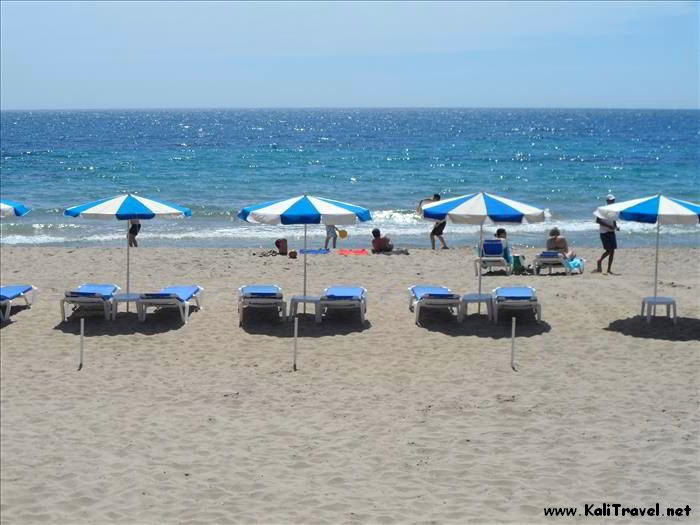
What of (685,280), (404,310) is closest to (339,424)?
(404,310)

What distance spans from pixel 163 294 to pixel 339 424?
4.42 m

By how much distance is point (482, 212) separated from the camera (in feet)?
39.0

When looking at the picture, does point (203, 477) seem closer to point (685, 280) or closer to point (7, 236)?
point (685, 280)

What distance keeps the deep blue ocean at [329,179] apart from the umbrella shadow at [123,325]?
12.4 metres

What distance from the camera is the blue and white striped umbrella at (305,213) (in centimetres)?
1170

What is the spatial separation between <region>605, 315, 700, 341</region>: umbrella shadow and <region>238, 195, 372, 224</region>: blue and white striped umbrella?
380 cm

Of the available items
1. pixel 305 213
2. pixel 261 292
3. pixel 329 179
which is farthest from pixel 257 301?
pixel 329 179

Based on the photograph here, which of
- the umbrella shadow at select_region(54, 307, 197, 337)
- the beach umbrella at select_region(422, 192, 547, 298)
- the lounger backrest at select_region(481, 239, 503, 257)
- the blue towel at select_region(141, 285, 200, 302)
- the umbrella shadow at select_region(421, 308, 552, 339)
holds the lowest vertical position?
the umbrella shadow at select_region(54, 307, 197, 337)

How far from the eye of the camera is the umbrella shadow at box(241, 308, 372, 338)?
39.5 feet

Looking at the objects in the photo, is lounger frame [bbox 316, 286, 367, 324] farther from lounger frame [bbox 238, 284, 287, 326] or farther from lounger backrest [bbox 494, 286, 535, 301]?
A: lounger backrest [bbox 494, 286, 535, 301]


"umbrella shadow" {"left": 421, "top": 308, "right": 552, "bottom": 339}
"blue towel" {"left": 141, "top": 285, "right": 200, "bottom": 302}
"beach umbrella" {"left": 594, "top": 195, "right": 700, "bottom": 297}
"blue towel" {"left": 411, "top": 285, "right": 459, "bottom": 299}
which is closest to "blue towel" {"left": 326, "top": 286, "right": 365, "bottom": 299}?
"blue towel" {"left": 411, "top": 285, "right": 459, "bottom": 299}

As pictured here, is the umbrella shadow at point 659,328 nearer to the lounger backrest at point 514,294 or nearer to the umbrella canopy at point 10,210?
the lounger backrest at point 514,294

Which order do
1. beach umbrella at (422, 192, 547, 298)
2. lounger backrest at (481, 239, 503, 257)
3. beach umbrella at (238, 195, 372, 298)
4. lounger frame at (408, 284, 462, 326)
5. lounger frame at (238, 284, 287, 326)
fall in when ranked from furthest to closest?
lounger backrest at (481, 239, 503, 257)
lounger frame at (408, 284, 462, 326)
lounger frame at (238, 284, 287, 326)
beach umbrella at (422, 192, 547, 298)
beach umbrella at (238, 195, 372, 298)

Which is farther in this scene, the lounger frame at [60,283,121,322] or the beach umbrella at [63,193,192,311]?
the lounger frame at [60,283,121,322]
